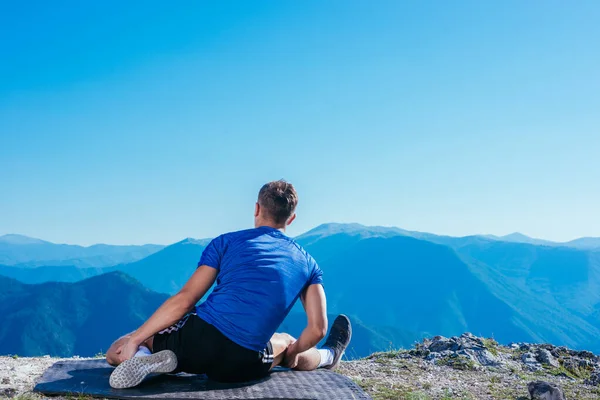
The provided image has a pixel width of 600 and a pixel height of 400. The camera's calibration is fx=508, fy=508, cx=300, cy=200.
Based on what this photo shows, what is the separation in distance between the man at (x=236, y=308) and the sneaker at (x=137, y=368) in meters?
0.01

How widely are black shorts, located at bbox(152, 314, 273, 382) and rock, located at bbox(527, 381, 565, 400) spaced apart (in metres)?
3.85

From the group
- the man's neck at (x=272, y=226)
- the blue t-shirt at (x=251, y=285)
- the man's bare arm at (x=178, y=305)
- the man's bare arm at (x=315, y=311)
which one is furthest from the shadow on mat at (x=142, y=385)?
the man's neck at (x=272, y=226)

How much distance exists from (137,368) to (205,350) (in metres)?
0.75

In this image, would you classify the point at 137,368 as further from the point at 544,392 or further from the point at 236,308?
the point at 544,392

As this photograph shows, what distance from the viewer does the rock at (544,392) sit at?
6707 millimetres

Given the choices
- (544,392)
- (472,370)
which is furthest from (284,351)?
(472,370)

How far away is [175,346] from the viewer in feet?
18.4

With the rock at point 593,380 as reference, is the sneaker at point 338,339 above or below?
above

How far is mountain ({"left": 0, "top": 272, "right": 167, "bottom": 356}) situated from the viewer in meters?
159

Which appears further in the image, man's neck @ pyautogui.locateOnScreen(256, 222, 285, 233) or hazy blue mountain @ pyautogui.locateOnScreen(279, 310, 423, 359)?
hazy blue mountain @ pyautogui.locateOnScreen(279, 310, 423, 359)

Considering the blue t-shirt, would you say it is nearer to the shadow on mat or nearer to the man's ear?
the man's ear

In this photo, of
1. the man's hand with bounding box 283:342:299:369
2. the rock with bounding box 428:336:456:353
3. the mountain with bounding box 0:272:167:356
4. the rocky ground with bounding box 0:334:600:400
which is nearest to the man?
the man's hand with bounding box 283:342:299:369

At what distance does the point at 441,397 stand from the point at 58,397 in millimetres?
4725

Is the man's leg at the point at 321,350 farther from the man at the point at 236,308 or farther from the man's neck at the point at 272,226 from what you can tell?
the man's neck at the point at 272,226
